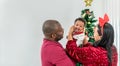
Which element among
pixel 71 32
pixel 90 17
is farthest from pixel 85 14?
pixel 71 32

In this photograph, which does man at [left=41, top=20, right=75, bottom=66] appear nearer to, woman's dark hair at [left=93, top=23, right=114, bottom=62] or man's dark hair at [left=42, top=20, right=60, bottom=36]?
man's dark hair at [left=42, top=20, right=60, bottom=36]

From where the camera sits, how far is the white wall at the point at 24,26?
205cm

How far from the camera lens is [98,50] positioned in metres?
1.36

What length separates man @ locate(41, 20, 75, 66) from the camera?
4.30 feet

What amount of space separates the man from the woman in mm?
51

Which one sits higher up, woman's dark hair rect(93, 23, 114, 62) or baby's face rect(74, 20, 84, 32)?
baby's face rect(74, 20, 84, 32)

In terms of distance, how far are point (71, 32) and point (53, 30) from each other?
0.11m

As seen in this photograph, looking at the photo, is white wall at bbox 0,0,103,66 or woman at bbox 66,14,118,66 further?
white wall at bbox 0,0,103,66

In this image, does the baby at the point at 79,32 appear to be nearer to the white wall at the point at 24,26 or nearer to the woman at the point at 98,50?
the woman at the point at 98,50

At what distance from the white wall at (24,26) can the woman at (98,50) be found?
0.74 m

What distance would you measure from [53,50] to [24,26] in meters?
0.83

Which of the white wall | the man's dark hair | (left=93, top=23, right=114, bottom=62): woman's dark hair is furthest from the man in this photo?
the white wall

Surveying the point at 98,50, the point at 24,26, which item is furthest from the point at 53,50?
the point at 24,26

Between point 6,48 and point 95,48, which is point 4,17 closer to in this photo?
point 6,48
